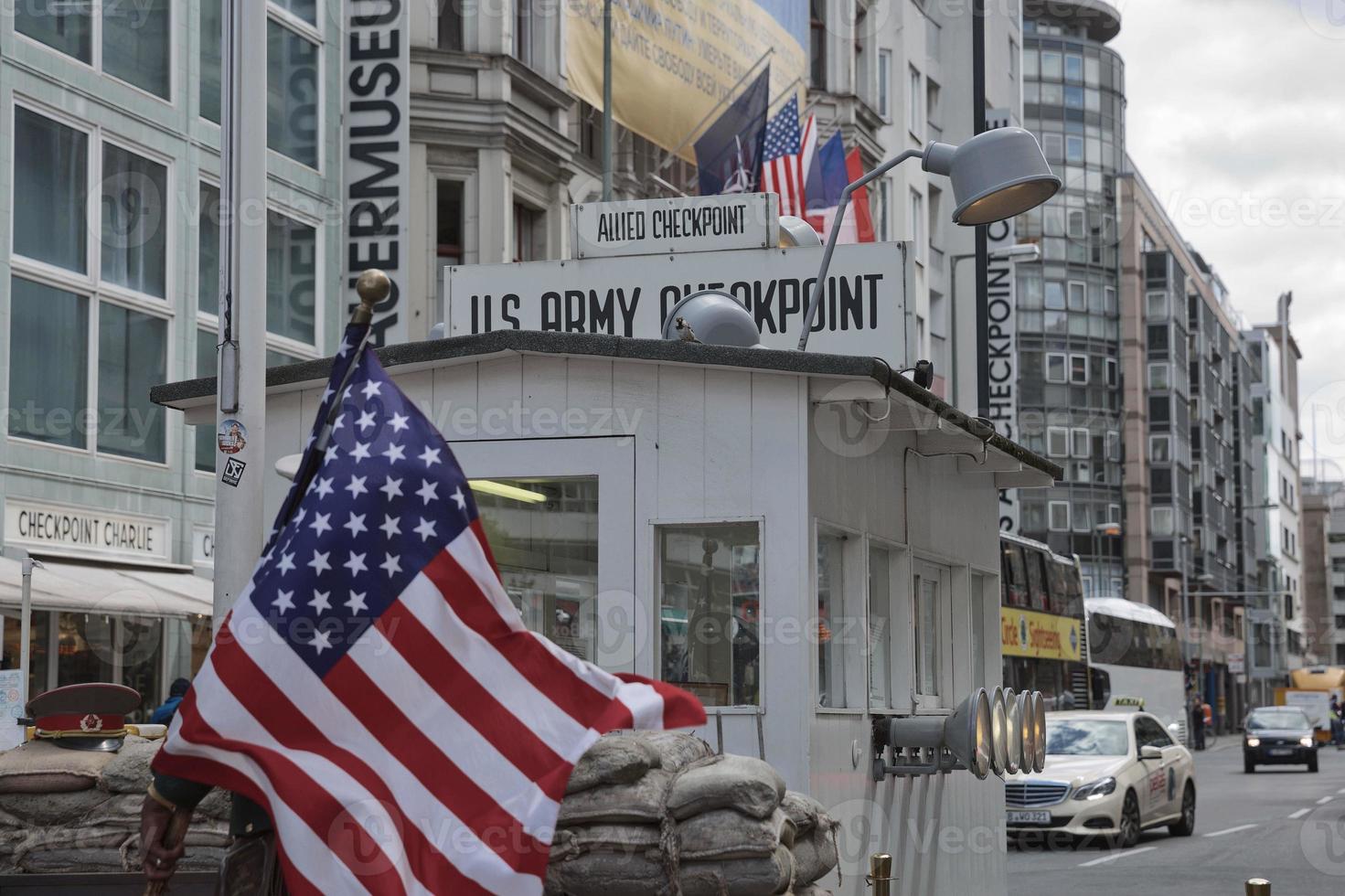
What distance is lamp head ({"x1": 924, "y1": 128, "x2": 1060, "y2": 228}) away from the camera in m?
11.3

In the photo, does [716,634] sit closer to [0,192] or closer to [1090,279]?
[0,192]

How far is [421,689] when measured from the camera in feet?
17.4

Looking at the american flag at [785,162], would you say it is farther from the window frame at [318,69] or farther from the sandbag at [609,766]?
the sandbag at [609,766]

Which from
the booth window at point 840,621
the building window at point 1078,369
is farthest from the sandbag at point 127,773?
the building window at point 1078,369

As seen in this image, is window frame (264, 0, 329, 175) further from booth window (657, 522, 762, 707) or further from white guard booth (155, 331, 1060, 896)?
booth window (657, 522, 762, 707)

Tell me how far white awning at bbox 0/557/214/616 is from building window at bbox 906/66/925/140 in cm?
2998

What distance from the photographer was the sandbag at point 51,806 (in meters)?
7.26

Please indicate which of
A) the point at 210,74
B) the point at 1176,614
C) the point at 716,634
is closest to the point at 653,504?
the point at 716,634

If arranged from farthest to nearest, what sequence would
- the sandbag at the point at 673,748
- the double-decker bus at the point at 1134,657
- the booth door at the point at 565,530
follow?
the double-decker bus at the point at 1134,657
the booth door at the point at 565,530
the sandbag at the point at 673,748

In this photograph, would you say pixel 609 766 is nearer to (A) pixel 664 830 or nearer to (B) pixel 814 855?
(A) pixel 664 830

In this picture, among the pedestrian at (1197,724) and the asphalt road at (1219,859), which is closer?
the asphalt road at (1219,859)

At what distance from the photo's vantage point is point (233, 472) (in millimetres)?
8984

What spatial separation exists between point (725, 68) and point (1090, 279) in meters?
61.3

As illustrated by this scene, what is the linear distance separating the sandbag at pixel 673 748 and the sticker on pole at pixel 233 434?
2.86 m
